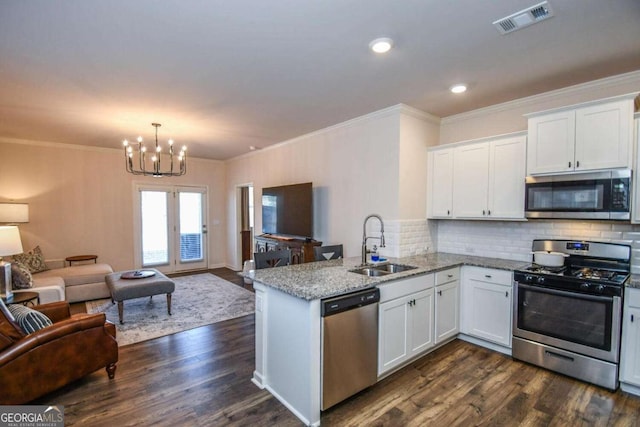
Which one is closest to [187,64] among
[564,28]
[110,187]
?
[564,28]

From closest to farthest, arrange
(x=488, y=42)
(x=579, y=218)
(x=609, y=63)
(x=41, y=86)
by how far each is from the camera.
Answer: (x=488, y=42) → (x=609, y=63) → (x=579, y=218) → (x=41, y=86)

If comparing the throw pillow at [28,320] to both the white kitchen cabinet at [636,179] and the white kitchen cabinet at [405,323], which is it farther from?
the white kitchen cabinet at [636,179]

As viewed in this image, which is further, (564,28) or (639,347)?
(639,347)

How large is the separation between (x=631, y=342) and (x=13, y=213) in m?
8.03

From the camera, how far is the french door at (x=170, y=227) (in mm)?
6859

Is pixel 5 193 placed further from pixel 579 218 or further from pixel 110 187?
pixel 579 218

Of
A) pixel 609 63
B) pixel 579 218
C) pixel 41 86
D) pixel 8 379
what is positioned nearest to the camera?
pixel 8 379

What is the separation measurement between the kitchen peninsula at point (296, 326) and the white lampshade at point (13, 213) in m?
5.09

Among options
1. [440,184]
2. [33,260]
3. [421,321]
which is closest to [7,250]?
[33,260]

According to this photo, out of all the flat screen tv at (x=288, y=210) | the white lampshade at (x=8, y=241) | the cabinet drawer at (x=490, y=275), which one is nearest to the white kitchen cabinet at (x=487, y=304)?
the cabinet drawer at (x=490, y=275)

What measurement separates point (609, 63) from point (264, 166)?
16.9 ft

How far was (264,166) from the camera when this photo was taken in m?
6.32

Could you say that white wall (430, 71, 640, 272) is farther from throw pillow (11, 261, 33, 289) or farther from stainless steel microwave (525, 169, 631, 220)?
throw pillow (11, 261, 33, 289)

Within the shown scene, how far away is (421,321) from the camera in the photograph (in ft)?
9.76
